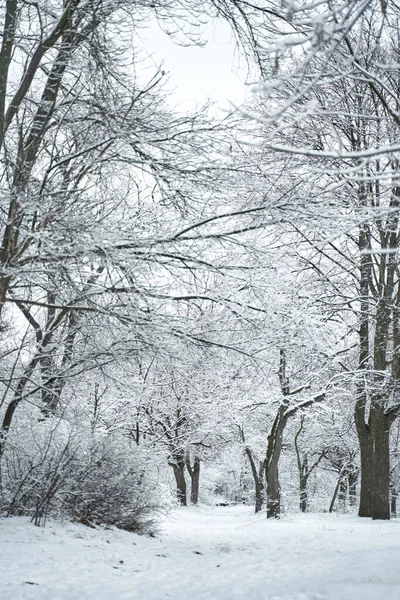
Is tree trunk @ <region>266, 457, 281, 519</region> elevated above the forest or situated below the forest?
below

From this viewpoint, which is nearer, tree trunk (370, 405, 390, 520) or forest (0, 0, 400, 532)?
forest (0, 0, 400, 532)

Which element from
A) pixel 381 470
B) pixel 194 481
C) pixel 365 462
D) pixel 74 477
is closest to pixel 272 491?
pixel 365 462

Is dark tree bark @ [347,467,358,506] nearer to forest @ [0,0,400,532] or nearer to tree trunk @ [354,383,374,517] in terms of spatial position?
tree trunk @ [354,383,374,517]

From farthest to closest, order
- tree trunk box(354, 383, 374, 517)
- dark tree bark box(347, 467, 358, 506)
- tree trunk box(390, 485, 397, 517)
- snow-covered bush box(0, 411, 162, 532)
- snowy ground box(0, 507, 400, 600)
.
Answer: dark tree bark box(347, 467, 358, 506)
tree trunk box(390, 485, 397, 517)
tree trunk box(354, 383, 374, 517)
snow-covered bush box(0, 411, 162, 532)
snowy ground box(0, 507, 400, 600)

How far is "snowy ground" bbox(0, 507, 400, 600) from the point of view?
3767 millimetres

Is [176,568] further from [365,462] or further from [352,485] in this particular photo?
[352,485]

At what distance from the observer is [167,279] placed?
486 cm

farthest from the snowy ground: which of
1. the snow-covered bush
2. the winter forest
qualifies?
the snow-covered bush

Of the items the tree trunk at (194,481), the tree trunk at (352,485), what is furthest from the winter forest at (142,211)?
the tree trunk at (352,485)

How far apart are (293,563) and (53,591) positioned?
9.16 ft

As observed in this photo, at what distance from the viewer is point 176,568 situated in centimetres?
515

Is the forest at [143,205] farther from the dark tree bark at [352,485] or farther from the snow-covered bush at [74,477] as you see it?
the dark tree bark at [352,485]

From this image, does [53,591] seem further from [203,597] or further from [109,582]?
[203,597]

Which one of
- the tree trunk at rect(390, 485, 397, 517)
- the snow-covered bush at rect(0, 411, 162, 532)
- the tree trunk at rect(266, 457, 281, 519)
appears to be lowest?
the tree trunk at rect(390, 485, 397, 517)
